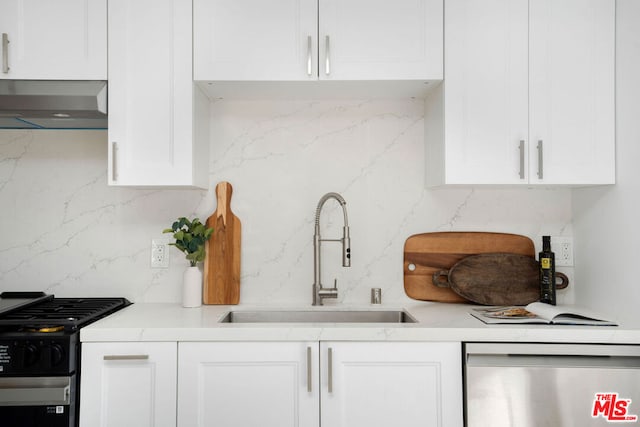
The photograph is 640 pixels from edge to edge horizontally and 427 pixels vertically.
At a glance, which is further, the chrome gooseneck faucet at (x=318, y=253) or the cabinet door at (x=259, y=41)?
the chrome gooseneck faucet at (x=318, y=253)

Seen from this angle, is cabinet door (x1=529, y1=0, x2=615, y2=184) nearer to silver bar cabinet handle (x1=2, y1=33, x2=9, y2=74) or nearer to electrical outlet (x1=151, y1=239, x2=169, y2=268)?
electrical outlet (x1=151, y1=239, x2=169, y2=268)

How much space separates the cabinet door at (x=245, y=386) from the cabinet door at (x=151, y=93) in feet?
2.47

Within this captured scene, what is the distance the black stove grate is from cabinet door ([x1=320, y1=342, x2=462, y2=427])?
37.4 inches

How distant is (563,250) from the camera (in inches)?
86.7

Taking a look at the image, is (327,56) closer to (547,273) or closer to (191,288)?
(191,288)

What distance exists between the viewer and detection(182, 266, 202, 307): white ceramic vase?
2074mm

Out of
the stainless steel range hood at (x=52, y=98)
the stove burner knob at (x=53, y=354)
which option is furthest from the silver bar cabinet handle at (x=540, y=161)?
the stove burner knob at (x=53, y=354)

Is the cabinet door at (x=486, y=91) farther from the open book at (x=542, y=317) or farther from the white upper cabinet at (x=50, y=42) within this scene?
the white upper cabinet at (x=50, y=42)

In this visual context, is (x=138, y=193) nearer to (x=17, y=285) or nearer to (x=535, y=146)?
(x=17, y=285)

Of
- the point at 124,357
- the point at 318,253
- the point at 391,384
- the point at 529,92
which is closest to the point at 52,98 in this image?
the point at 124,357

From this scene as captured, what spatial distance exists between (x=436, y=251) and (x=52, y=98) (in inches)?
73.8

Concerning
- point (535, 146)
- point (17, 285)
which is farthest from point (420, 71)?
point (17, 285)

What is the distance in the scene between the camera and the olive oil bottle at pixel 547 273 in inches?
80.2

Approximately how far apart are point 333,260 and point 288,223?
11.6 inches
